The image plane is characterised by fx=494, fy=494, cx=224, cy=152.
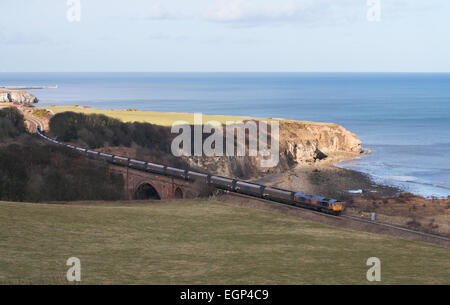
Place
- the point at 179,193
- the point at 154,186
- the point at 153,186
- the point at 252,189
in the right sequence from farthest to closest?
the point at 153,186
the point at 154,186
the point at 179,193
the point at 252,189

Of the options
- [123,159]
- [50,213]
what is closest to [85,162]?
[123,159]

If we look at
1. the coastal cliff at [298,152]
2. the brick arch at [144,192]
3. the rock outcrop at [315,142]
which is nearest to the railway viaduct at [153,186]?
the brick arch at [144,192]

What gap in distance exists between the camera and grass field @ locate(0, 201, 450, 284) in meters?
21.9

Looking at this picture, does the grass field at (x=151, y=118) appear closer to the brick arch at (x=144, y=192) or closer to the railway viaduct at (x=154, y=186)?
the railway viaduct at (x=154, y=186)

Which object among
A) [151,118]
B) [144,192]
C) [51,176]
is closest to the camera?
[51,176]

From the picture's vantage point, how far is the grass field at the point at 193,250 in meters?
21.9

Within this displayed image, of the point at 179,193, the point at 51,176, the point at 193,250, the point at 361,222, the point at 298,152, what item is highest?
the point at 51,176

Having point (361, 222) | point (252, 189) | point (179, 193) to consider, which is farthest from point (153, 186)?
point (361, 222)

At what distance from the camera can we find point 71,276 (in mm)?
20422

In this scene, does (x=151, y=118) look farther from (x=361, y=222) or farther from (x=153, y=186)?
(x=361, y=222)

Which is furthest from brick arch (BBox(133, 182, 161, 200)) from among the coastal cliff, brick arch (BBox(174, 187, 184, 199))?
the coastal cliff

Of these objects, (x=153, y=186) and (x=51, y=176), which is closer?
(x=51, y=176)

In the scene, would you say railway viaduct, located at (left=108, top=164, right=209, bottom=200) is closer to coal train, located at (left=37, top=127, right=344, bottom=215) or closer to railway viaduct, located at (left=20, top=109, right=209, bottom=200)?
railway viaduct, located at (left=20, top=109, right=209, bottom=200)

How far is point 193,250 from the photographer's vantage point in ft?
90.8
